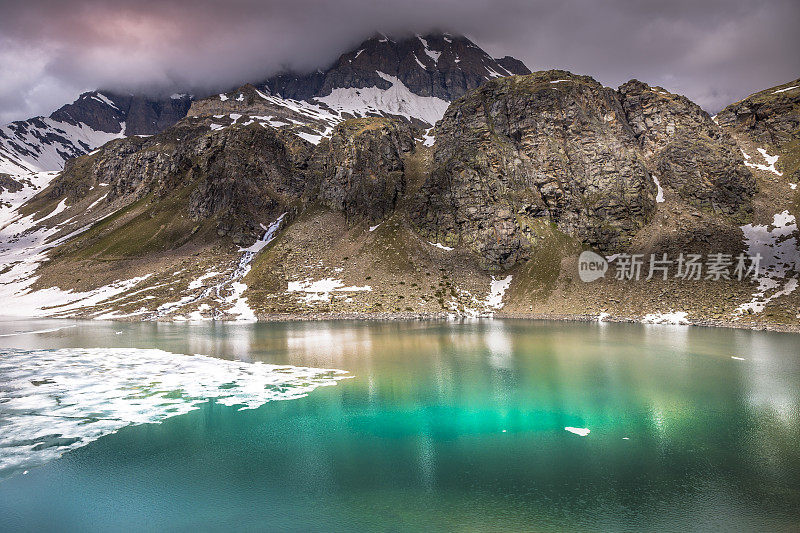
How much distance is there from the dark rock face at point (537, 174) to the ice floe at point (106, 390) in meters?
78.4

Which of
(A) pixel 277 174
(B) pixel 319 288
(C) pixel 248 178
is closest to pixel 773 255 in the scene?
(B) pixel 319 288

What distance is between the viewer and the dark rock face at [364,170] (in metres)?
126

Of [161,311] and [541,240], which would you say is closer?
[161,311]

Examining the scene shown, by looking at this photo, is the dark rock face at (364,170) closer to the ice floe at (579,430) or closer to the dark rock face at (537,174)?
the dark rock face at (537,174)

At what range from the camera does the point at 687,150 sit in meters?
110

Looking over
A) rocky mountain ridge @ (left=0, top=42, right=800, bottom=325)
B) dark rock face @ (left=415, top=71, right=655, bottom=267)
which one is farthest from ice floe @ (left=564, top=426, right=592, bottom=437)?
dark rock face @ (left=415, top=71, right=655, bottom=267)

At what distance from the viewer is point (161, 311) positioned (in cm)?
9250

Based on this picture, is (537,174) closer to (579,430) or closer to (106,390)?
(579,430)

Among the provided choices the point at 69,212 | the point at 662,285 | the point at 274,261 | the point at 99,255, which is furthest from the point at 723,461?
the point at 69,212

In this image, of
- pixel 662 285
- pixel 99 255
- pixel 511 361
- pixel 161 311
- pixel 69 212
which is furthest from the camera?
pixel 69 212

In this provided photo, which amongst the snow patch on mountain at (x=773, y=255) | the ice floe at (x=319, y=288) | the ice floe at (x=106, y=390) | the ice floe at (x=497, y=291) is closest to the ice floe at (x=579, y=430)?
the ice floe at (x=106, y=390)

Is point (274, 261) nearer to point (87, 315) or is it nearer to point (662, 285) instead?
point (87, 315)

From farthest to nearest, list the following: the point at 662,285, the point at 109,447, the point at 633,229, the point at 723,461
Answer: the point at 633,229, the point at 662,285, the point at 109,447, the point at 723,461

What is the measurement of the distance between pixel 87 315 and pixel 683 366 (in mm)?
107668
